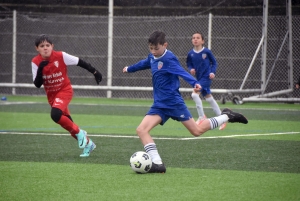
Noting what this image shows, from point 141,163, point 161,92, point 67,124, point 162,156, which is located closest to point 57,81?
point 67,124

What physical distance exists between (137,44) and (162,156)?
14.0 meters

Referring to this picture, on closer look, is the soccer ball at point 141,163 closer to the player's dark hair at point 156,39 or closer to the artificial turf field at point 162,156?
the artificial turf field at point 162,156

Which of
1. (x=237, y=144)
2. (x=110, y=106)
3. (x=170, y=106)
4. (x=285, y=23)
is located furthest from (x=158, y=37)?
(x=285, y=23)

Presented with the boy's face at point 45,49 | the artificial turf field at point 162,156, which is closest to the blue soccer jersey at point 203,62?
the artificial turf field at point 162,156

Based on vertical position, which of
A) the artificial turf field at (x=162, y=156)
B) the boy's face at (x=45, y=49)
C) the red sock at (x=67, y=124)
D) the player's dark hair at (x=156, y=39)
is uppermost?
the player's dark hair at (x=156, y=39)

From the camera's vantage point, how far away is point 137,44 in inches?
914

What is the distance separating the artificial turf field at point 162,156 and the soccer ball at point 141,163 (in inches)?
3.2

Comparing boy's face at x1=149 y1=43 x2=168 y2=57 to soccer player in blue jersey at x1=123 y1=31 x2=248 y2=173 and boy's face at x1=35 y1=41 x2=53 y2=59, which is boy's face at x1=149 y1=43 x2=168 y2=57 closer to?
soccer player in blue jersey at x1=123 y1=31 x2=248 y2=173

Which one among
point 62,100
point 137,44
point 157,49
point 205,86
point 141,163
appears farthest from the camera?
point 137,44

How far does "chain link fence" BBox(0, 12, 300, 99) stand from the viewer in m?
21.5

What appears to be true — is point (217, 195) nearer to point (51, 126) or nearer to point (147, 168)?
point (147, 168)

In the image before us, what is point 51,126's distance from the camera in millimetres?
14250

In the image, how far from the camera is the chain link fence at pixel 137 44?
21.5 m

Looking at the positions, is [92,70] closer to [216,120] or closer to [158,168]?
[216,120]
